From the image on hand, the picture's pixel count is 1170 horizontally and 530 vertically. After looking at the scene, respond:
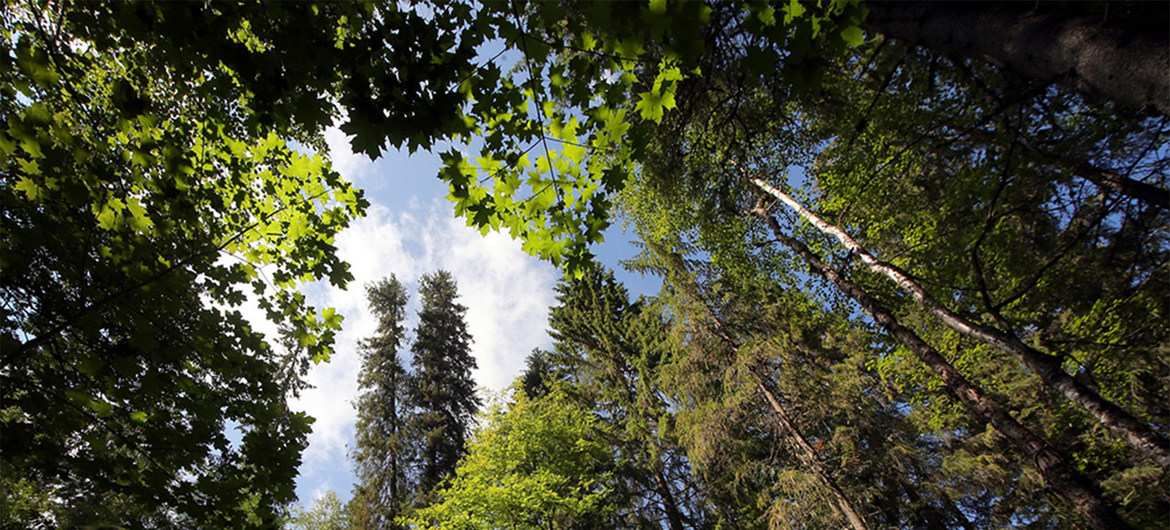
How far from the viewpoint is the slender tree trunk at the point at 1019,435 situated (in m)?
3.52

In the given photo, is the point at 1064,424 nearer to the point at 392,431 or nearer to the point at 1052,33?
the point at 1052,33

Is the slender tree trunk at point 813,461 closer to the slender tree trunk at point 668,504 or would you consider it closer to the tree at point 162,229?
the slender tree trunk at point 668,504

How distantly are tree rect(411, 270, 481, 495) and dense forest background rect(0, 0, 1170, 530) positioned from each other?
7.42 meters

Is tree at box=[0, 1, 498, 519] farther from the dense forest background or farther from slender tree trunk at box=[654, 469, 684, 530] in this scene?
slender tree trunk at box=[654, 469, 684, 530]

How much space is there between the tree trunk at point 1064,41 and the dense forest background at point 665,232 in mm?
11

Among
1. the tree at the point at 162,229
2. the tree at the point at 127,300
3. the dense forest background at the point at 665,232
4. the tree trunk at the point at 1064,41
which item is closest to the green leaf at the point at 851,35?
the dense forest background at the point at 665,232

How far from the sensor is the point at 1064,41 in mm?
1489

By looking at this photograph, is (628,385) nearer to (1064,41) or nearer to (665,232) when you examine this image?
(665,232)

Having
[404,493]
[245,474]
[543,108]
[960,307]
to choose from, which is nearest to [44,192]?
[245,474]

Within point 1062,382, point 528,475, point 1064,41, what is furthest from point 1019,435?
point 528,475

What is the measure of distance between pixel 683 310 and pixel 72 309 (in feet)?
34.2

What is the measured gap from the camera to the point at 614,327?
13289 mm

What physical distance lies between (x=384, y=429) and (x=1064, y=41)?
20.4 meters

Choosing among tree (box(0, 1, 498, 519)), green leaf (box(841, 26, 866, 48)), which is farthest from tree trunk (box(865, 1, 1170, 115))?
tree (box(0, 1, 498, 519))
